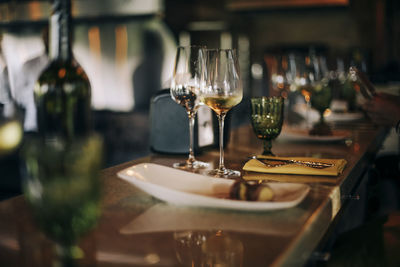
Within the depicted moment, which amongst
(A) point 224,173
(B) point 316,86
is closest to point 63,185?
(A) point 224,173

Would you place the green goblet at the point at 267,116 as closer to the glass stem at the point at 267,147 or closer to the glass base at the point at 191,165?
the glass stem at the point at 267,147

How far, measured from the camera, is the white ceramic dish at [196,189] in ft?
2.27

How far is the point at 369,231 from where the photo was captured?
49.4 inches

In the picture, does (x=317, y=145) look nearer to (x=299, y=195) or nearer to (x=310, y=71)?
(x=310, y=71)

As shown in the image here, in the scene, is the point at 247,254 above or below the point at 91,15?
below

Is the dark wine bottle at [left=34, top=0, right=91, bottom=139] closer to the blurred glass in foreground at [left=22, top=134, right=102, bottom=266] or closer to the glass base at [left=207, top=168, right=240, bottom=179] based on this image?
the glass base at [left=207, top=168, right=240, bottom=179]

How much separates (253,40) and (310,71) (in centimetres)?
528

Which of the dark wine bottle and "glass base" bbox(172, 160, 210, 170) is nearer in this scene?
the dark wine bottle

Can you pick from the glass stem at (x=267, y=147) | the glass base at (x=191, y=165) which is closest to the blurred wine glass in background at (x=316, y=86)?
the glass stem at (x=267, y=147)

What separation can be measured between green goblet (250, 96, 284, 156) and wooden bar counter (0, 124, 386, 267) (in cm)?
28

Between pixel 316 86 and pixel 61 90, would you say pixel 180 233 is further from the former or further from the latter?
pixel 316 86

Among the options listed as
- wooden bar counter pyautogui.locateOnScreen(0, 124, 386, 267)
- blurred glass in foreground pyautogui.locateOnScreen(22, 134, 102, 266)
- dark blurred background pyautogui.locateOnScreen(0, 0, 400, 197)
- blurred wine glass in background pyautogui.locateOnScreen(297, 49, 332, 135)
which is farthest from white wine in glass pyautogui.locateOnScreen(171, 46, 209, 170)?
dark blurred background pyautogui.locateOnScreen(0, 0, 400, 197)

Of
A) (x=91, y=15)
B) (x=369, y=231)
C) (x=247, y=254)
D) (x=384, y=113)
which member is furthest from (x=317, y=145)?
(x=91, y=15)

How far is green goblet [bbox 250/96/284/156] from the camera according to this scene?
3.90 feet
